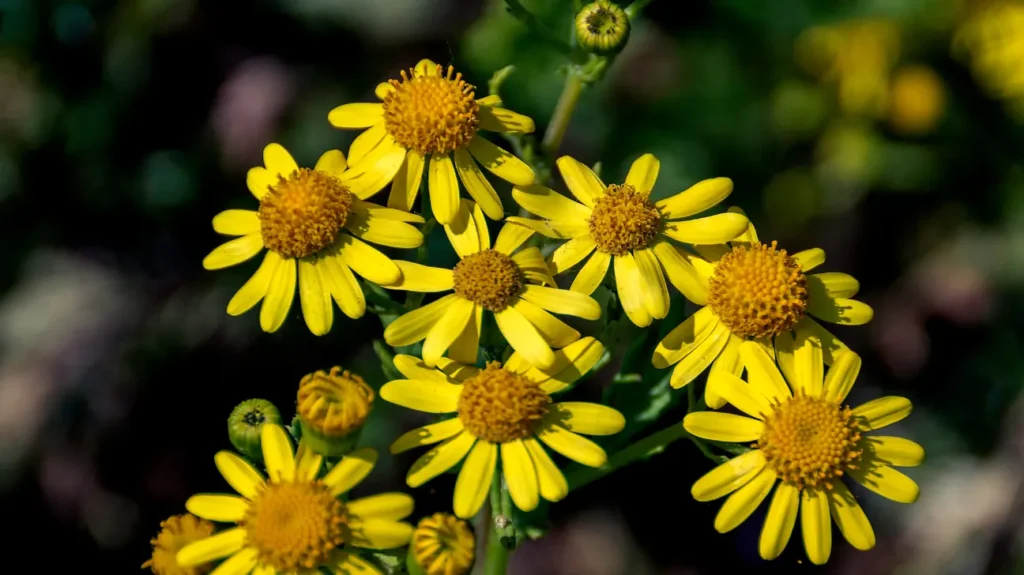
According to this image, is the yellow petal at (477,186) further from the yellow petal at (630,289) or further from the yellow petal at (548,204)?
the yellow petal at (630,289)

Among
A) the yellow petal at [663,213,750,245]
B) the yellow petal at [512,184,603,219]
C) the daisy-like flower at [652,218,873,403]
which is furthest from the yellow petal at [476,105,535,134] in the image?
the daisy-like flower at [652,218,873,403]

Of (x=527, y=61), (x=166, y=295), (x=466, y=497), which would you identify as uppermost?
(x=527, y=61)

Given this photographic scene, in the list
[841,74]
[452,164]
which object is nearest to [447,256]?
[452,164]

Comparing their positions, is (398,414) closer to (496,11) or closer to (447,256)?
(447,256)

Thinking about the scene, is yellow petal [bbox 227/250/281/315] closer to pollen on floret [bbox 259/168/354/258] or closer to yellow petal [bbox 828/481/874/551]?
pollen on floret [bbox 259/168/354/258]

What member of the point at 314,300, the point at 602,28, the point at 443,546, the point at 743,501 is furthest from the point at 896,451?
the point at 314,300

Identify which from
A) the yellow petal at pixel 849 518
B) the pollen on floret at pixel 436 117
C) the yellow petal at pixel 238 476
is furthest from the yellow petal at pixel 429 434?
the yellow petal at pixel 849 518

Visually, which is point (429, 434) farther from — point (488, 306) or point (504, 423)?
point (488, 306)
